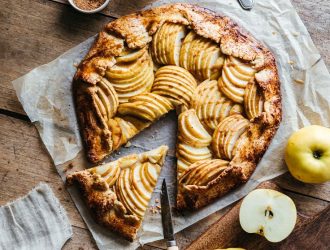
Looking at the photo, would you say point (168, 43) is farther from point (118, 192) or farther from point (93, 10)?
point (118, 192)

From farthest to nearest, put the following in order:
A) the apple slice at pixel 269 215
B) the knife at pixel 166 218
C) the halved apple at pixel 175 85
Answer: the halved apple at pixel 175 85, the knife at pixel 166 218, the apple slice at pixel 269 215

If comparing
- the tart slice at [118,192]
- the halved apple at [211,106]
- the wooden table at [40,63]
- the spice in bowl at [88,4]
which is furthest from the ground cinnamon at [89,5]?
the tart slice at [118,192]

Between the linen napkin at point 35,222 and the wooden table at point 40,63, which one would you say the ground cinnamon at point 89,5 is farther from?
the linen napkin at point 35,222

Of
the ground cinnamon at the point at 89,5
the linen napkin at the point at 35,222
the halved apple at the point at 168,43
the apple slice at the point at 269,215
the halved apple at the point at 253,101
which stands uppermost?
the ground cinnamon at the point at 89,5

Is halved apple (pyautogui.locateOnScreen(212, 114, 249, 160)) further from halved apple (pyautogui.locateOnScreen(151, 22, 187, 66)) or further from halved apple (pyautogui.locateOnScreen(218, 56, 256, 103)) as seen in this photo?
halved apple (pyautogui.locateOnScreen(151, 22, 187, 66))

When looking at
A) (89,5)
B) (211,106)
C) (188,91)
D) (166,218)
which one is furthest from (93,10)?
(166,218)
